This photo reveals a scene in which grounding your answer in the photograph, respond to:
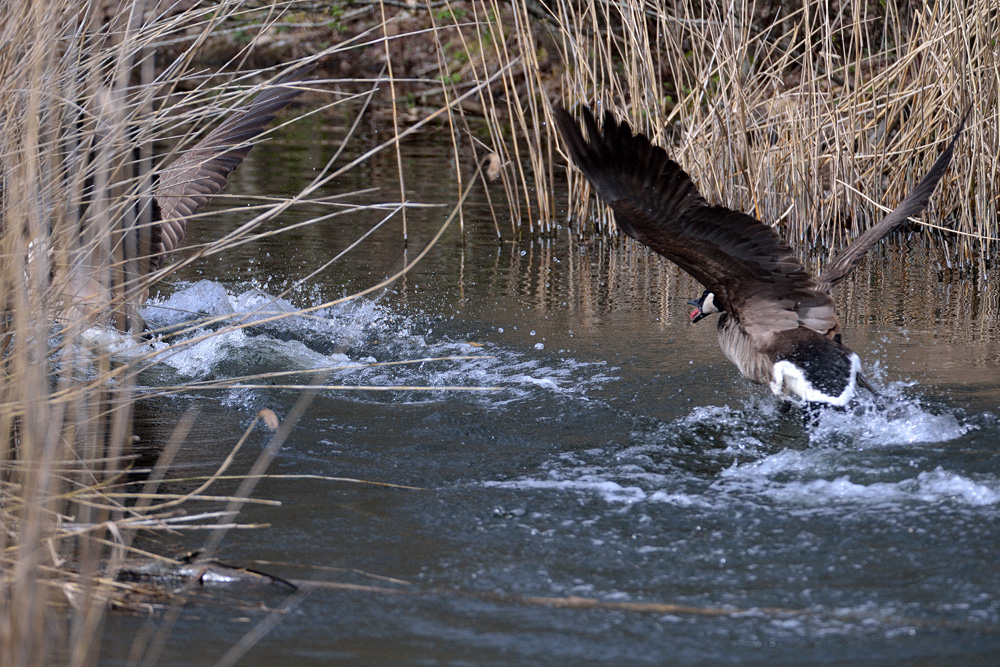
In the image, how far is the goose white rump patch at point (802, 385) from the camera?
392 centimetres

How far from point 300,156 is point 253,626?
9372 mm

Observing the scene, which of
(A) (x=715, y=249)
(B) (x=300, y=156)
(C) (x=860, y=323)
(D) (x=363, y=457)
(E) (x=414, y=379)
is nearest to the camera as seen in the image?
(D) (x=363, y=457)

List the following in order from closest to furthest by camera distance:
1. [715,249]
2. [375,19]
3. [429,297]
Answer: [715,249] → [429,297] → [375,19]

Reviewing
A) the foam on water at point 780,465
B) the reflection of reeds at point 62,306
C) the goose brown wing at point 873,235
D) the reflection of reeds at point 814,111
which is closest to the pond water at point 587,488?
the foam on water at point 780,465

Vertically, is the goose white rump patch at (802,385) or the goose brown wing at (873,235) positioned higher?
the goose brown wing at (873,235)

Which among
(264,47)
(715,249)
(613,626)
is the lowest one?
(613,626)

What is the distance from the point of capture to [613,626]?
2.33 meters

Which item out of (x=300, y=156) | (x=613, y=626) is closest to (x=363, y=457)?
(x=613, y=626)

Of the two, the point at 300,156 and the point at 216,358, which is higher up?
the point at 300,156

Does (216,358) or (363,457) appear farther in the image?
(216,358)

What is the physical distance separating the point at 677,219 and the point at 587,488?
3.52 ft

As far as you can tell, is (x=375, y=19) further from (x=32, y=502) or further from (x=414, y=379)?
(x=32, y=502)

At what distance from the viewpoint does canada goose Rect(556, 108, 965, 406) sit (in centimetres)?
357

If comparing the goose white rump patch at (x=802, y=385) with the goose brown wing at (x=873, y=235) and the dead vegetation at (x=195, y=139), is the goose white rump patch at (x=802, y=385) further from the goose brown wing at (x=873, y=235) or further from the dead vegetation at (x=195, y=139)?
the dead vegetation at (x=195, y=139)
